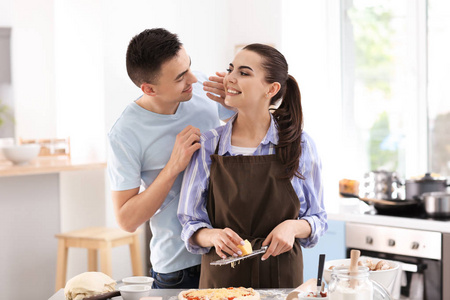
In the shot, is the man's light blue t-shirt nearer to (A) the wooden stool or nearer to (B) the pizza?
(B) the pizza

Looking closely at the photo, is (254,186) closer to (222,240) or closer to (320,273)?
(222,240)

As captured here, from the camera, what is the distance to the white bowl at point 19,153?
3.88m

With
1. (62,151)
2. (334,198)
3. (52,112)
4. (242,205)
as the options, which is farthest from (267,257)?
(52,112)

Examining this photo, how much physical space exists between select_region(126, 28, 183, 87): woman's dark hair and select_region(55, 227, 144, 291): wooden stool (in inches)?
76.6

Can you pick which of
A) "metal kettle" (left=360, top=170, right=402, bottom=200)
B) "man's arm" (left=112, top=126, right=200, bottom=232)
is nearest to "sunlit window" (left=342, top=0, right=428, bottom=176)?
"metal kettle" (left=360, top=170, right=402, bottom=200)

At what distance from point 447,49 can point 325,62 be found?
2.83 feet

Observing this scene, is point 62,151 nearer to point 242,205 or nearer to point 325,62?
point 325,62

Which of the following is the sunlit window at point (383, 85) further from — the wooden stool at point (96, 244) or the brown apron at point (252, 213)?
the brown apron at point (252, 213)

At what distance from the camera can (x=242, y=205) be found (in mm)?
1905

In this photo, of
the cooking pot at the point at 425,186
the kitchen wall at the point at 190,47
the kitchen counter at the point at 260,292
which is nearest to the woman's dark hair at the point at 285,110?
the kitchen counter at the point at 260,292

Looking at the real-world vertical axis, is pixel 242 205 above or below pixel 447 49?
below

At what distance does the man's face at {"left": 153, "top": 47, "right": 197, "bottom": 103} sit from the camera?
2010 millimetres

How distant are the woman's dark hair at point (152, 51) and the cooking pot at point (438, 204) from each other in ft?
6.06

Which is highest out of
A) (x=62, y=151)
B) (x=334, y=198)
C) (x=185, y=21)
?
(x=185, y=21)
